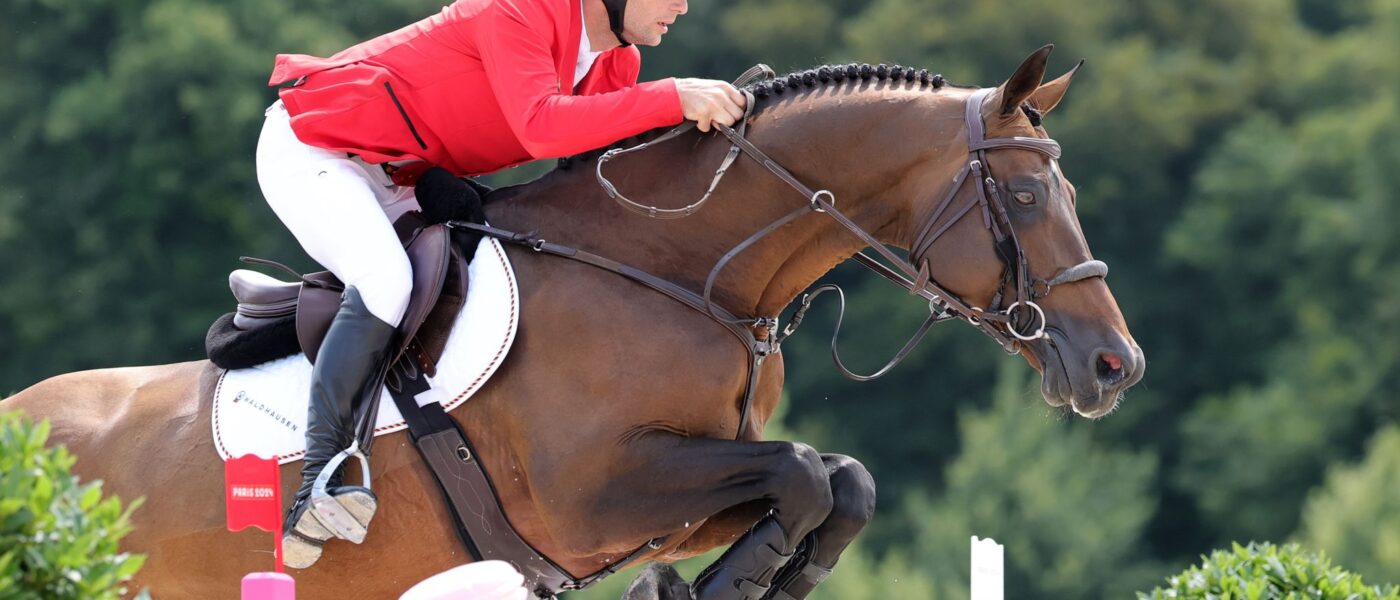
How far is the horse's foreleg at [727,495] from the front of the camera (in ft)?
14.9

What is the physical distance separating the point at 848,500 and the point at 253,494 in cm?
156

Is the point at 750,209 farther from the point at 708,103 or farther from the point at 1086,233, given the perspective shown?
the point at 1086,233

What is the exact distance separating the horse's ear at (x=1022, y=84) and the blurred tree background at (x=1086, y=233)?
1445 cm

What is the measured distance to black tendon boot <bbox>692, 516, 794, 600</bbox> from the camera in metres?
4.54

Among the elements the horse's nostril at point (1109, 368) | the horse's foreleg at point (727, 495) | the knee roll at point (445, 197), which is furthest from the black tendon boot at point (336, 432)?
the horse's nostril at point (1109, 368)

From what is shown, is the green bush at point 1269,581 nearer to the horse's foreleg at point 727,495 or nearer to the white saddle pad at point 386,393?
the horse's foreleg at point 727,495

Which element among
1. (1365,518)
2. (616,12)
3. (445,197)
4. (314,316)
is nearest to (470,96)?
(445,197)

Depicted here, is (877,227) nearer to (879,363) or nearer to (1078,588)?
(1078,588)

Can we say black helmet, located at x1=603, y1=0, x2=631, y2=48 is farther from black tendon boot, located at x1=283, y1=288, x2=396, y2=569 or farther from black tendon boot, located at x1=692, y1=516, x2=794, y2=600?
black tendon boot, located at x1=692, y1=516, x2=794, y2=600

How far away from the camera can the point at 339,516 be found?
4.52 m

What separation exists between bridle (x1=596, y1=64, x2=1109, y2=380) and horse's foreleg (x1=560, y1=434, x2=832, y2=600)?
355mm

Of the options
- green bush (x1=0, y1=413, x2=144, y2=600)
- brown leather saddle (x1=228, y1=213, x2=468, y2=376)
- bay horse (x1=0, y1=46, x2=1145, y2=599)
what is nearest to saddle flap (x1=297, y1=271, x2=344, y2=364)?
brown leather saddle (x1=228, y1=213, x2=468, y2=376)

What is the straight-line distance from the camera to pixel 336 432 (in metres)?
4.56

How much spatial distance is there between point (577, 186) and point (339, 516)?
115cm
